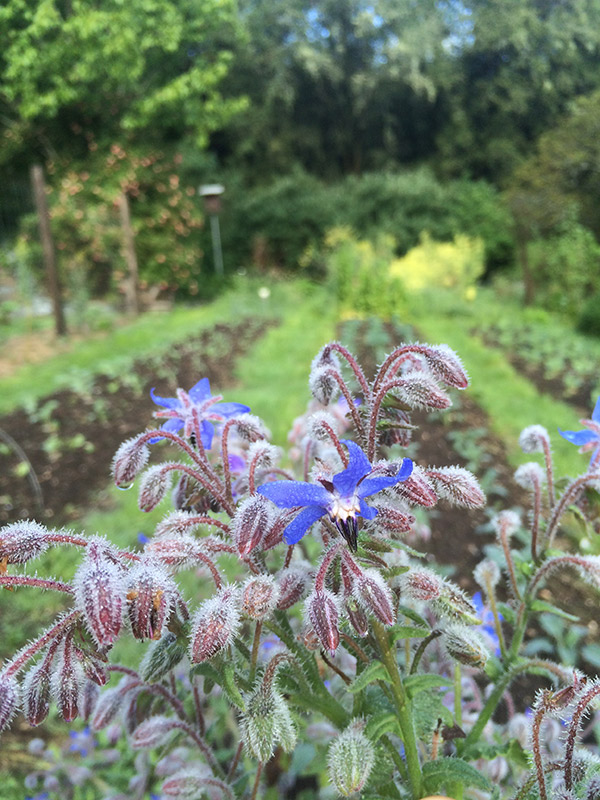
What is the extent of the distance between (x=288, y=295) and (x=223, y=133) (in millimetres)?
7151

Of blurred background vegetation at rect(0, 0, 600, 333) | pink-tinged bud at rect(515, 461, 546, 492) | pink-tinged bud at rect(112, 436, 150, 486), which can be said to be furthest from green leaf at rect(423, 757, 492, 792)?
blurred background vegetation at rect(0, 0, 600, 333)

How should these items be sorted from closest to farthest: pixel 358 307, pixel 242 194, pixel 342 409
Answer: pixel 342 409
pixel 358 307
pixel 242 194

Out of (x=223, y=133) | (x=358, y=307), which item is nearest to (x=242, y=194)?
(x=223, y=133)

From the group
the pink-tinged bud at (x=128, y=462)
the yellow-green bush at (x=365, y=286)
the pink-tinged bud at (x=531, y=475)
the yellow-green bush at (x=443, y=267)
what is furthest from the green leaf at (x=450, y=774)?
the yellow-green bush at (x=443, y=267)

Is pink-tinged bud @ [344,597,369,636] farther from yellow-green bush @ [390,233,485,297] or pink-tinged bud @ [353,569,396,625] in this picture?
yellow-green bush @ [390,233,485,297]

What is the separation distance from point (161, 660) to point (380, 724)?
0.23 meters

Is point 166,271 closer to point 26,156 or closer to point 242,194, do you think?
point 26,156

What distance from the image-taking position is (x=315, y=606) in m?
0.53

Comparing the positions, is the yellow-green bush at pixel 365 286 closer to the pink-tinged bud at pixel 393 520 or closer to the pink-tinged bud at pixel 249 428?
the pink-tinged bud at pixel 249 428

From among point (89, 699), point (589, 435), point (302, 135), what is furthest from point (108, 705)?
point (302, 135)

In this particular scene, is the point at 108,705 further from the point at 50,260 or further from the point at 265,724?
the point at 50,260

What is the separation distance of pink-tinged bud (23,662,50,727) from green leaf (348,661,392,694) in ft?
0.88

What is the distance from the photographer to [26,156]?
9.83 metres

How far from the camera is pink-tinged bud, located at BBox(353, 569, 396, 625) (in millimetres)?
535
